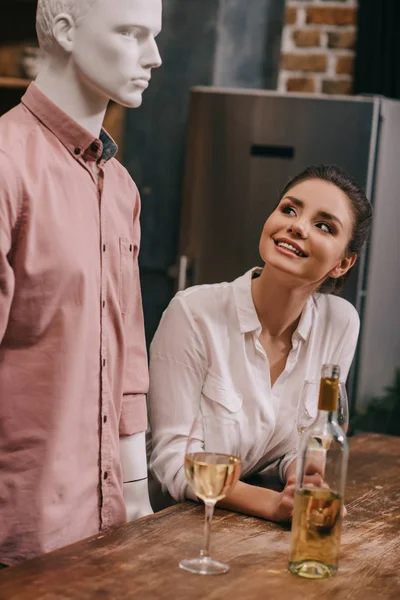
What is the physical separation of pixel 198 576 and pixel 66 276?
17.8 inches

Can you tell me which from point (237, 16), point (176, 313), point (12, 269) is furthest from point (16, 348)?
point (237, 16)

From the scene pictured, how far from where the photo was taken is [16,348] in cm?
131

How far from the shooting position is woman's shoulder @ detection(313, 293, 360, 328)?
6.61ft

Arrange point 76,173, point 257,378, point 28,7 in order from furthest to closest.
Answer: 1. point 28,7
2. point 257,378
3. point 76,173

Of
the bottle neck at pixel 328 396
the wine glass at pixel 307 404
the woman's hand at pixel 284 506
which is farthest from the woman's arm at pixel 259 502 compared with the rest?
the bottle neck at pixel 328 396

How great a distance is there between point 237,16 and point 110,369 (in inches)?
102

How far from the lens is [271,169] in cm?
343

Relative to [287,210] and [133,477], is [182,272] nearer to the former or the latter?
[287,210]

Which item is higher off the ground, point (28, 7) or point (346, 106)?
point (28, 7)

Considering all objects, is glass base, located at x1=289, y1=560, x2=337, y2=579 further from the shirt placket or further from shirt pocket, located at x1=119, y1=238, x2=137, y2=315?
shirt pocket, located at x1=119, y1=238, x2=137, y2=315

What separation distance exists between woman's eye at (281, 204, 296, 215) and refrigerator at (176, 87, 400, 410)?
146cm

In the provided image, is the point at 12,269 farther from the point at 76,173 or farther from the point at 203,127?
the point at 203,127

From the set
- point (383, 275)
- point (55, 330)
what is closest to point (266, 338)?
point (55, 330)

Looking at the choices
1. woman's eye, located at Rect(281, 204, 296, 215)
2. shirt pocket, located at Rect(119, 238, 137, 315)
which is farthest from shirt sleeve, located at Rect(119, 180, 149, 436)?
woman's eye, located at Rect(281, 204, 296, 215)
